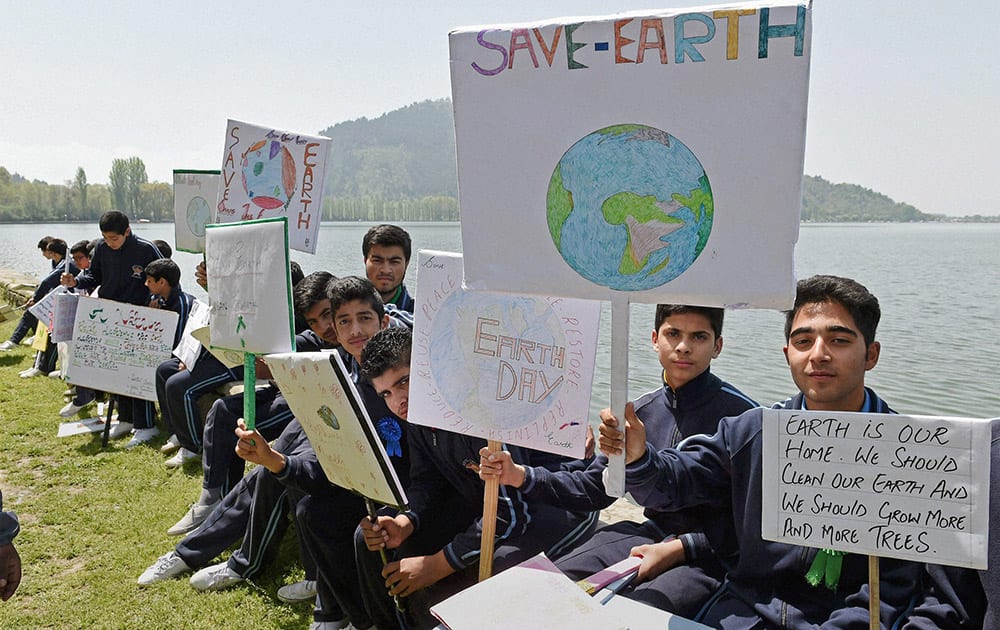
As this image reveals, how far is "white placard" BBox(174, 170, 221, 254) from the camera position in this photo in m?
5.85

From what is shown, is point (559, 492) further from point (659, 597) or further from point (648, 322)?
point (648, 322)

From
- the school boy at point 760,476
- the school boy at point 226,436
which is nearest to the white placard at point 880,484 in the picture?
the school boy at point 760,476

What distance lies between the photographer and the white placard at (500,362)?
7.88 ft

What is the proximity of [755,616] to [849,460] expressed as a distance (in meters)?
0.61

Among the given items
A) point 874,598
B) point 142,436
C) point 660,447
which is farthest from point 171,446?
point 874,598

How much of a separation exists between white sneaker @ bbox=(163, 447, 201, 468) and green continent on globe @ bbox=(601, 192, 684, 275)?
179 inches

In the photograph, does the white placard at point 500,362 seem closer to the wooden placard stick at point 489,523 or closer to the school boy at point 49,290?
the wooden placard stick at point 489,523

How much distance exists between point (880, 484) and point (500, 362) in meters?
1.21

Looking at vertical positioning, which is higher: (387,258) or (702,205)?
→ (702,205)

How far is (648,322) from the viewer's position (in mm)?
16625

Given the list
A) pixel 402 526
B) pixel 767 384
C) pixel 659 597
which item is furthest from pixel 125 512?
pixel 767 384

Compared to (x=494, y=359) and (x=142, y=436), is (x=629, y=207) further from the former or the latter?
(x=142, y=436)

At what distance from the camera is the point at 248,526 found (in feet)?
12.1

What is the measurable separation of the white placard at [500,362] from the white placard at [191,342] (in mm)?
3191
